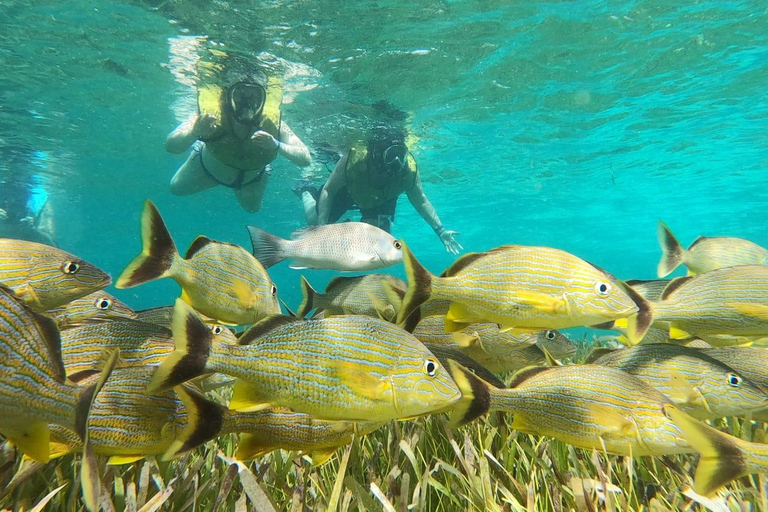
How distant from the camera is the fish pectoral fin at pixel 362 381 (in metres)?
1.74

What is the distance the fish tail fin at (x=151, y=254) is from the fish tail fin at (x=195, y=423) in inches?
31.4

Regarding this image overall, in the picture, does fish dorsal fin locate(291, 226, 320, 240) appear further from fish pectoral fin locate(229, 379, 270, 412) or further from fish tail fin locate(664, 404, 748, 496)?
fish tail fin locate(664, 404, 748, 496)

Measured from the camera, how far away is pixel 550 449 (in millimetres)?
2592

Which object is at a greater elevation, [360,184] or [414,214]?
[360,184]

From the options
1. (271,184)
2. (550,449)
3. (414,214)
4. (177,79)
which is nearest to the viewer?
(550,449)

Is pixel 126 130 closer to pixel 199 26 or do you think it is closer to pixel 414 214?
pixel 199 26

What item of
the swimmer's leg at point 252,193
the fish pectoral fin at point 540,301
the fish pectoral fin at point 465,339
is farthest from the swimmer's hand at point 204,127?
the fish pectoral fin at point 540,301

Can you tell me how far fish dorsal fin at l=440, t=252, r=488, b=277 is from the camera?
7.96 ft

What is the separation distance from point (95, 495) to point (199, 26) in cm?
1469

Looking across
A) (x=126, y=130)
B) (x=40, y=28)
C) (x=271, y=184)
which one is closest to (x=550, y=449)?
(x=40, y=28)

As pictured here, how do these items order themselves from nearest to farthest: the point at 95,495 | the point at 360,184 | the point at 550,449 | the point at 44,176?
the point at 95,495 → the point at 550,449 → the point at 360,184 → the point at 44,176

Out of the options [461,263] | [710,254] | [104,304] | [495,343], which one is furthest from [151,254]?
[710,254]

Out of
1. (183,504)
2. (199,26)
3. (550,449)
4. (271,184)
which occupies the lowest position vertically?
(271,184)

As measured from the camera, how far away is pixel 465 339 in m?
2.99
